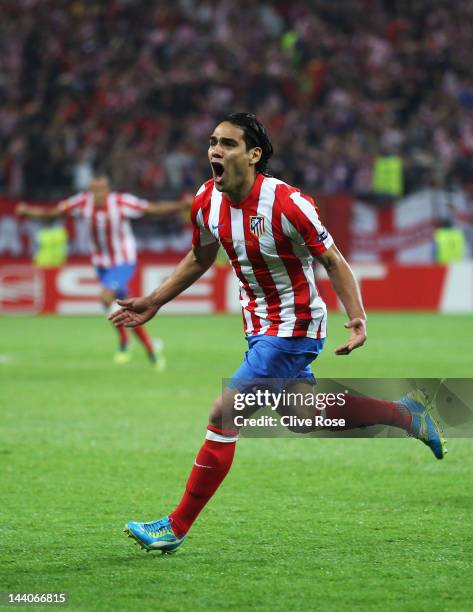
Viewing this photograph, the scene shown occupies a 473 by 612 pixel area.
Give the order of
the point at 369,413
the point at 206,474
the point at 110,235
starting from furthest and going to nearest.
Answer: the point at 110,235
the point at 369,413
the point at 206,474

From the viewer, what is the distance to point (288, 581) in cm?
461

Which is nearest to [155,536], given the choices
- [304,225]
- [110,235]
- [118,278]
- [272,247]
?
[272,247]

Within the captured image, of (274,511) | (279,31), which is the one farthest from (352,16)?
(274,511)

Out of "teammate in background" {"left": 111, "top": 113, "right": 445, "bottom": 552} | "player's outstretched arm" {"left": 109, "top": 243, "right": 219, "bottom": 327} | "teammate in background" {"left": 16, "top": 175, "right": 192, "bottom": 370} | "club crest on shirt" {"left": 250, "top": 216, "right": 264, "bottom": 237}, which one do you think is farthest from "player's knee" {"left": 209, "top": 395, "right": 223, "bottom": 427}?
"teammate in background" {"left": 16, "top": 175, "right": 192, "bottom": 370}

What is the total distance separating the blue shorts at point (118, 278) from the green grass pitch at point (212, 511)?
250cm

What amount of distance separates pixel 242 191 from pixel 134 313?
80 centimetres

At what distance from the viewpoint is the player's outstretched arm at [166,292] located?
5562mm

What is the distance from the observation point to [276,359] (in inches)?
207

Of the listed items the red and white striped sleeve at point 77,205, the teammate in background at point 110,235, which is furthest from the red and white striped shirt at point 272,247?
the red and white striped sleeve at point 77,205

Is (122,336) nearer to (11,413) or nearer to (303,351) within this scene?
(11,413)

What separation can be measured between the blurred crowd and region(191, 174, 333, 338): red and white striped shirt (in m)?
16.4

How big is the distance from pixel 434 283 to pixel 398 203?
1.71 m

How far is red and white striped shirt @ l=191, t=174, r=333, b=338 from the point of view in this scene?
520cm

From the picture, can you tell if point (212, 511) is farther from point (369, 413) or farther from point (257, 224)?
point (257, 224)
